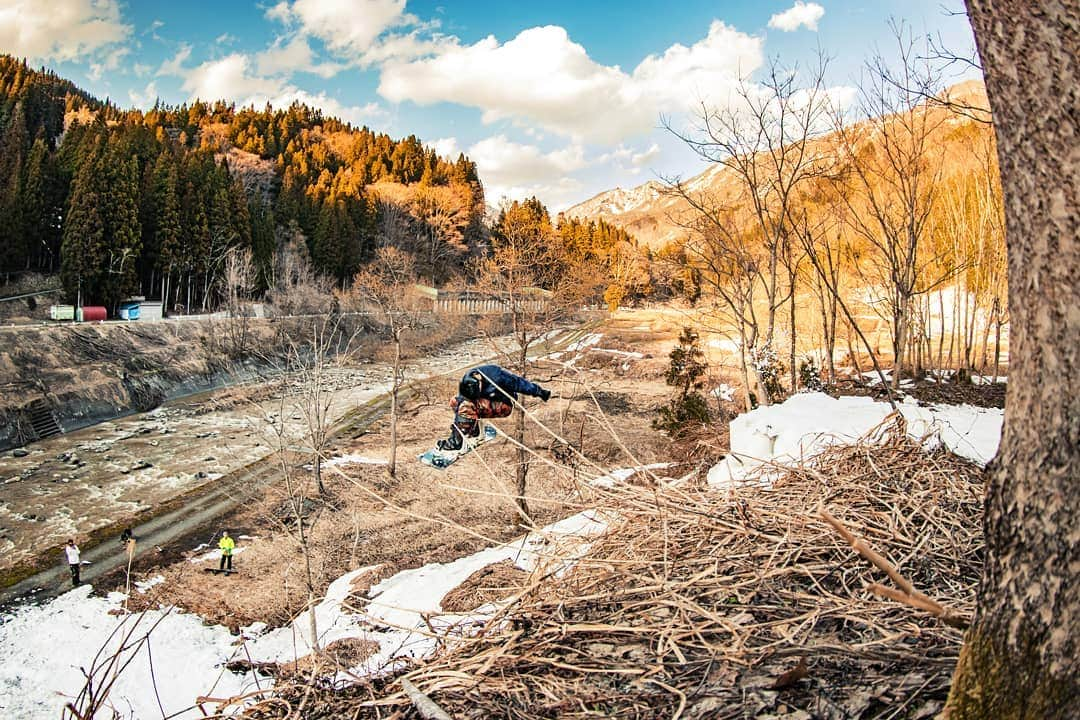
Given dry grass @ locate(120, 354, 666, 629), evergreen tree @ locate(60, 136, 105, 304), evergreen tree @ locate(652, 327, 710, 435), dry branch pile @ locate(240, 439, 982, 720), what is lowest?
dry grass @ locate(120, 354, 666, 629)

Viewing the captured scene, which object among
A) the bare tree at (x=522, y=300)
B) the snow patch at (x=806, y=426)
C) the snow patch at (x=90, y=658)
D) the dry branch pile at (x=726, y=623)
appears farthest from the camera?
the bare tree at (x=522, y=300)

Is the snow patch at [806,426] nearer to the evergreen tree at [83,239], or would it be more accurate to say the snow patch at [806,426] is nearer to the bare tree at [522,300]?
the bare tree at [522,300]

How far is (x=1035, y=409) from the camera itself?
35.3 inches

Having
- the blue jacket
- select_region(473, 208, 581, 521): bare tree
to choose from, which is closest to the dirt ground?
select_region(473, 208, 581, 521): bare tree

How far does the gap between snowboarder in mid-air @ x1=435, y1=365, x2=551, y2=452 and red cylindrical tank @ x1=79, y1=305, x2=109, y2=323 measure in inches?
1260

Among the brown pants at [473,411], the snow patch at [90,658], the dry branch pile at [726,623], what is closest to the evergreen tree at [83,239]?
the snow patch at [90,658]

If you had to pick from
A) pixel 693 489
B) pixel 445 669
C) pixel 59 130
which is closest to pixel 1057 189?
pixel 693 489

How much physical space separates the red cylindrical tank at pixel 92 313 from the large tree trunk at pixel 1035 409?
3489cm

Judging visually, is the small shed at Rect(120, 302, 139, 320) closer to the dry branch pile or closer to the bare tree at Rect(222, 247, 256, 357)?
the bare tree at Rect(222, 247, 256, 357)

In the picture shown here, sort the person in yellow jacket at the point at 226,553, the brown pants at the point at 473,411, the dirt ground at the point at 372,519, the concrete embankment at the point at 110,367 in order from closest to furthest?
the brown pants at the point at 473,411 < the dirt ground at the point at 372,519 < the person in yellow jacket at the point at 226,553 < the concrete embankment at the point at 110,367

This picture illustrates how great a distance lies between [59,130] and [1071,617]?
72349mm

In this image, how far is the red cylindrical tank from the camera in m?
28.0

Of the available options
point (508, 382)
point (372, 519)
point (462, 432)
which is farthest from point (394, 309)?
point (508, 382)

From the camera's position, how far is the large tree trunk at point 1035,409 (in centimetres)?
84
